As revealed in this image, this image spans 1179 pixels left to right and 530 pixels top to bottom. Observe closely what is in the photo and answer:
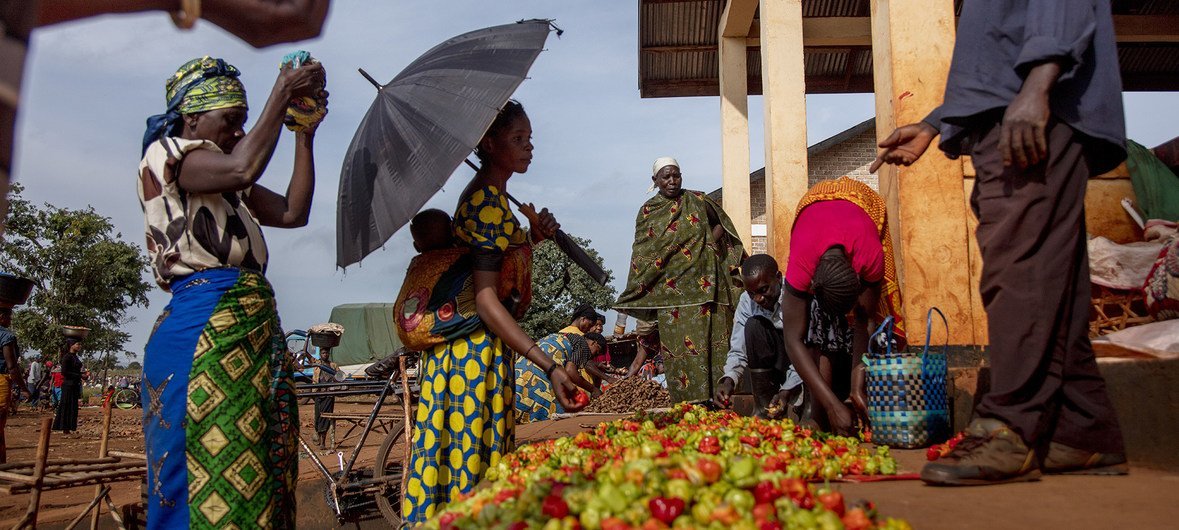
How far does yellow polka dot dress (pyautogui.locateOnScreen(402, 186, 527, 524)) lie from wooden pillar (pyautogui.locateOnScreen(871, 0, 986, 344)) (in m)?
2.31

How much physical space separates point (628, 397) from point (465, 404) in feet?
28.2

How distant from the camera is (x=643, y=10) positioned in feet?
32.9

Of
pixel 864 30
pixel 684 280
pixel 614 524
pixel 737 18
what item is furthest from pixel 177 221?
pixel 864 30

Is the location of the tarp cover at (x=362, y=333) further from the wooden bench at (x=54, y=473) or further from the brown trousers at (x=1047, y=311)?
the brown trousers at (x=1047, y=311)

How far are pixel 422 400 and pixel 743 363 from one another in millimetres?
3573

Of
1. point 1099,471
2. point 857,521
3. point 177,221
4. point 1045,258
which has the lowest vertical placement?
point 1099,471

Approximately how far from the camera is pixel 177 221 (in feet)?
8.43

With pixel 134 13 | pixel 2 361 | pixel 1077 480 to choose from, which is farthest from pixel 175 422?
pixel 2 361

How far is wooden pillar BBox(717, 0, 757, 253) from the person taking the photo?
965 centimetres

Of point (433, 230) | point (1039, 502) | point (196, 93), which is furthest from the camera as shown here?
point (433, 230)

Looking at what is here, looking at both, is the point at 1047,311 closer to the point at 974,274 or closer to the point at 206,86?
the point at 974,274

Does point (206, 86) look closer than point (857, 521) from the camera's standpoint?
No

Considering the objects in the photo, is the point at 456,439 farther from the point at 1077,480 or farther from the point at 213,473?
the point at 1077,480

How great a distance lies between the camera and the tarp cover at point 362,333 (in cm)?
3644
